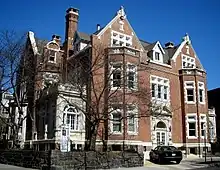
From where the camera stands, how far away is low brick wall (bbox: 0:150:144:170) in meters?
18.9

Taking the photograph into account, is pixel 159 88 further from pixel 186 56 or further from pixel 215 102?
pixel 215 102

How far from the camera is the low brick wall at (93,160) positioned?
18875 millimetres

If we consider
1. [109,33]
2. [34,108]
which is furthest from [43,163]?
[109,33]

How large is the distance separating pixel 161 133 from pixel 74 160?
16.9 meters

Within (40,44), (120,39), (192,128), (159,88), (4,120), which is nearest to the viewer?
(120,39)

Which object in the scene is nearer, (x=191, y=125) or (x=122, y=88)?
(x=122, y=88)

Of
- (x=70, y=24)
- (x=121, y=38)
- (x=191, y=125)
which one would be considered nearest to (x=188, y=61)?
(x=191, y=125)

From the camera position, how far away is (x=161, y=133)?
34.1 m

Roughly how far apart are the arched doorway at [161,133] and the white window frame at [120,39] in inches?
387

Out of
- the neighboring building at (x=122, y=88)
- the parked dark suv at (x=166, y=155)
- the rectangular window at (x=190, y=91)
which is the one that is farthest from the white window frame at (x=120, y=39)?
the parked dark suv at (x=166, y=155)

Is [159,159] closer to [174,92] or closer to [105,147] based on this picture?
[105,147]

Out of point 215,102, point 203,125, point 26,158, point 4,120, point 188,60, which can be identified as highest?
point 188,60

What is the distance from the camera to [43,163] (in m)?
19.4

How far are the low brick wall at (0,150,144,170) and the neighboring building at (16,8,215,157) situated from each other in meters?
4.55
